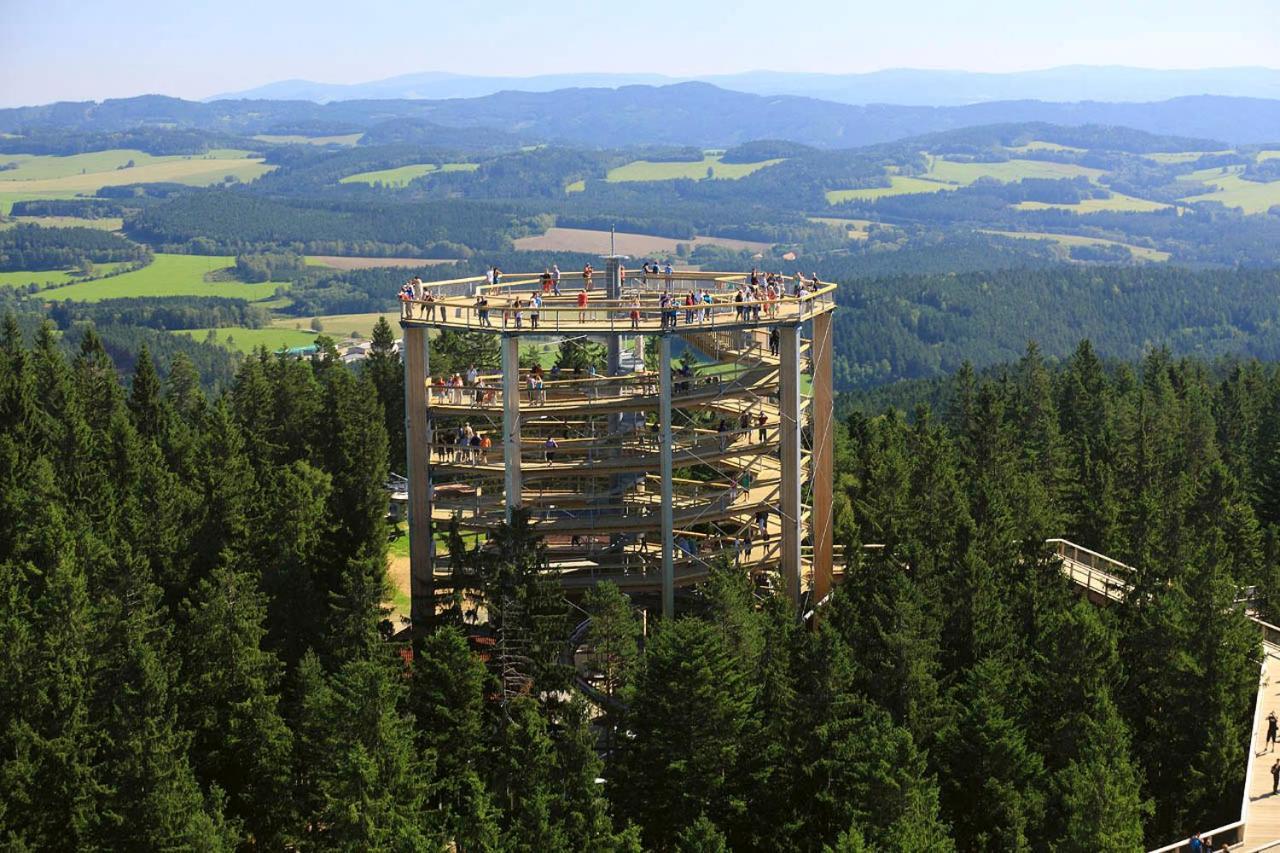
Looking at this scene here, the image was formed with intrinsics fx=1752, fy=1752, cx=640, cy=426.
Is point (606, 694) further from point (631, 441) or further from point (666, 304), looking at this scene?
point (666, 304)

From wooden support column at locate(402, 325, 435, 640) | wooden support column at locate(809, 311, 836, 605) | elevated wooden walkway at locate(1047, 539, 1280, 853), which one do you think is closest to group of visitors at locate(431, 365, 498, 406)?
wooden support column at locate(402, 325, 435, 640)

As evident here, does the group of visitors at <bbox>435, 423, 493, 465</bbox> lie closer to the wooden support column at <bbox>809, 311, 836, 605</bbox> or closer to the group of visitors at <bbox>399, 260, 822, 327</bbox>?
the group of visitors at <bbox>399, 260, 822, 327</bbox>

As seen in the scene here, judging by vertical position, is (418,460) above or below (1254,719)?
above

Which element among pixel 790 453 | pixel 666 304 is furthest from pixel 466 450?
pixel 790 453

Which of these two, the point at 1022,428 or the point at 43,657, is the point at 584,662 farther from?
the point at 1022,428

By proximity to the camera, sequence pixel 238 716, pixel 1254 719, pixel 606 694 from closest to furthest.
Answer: pixel 238 716 < pixel 1254 719 < pixel 606 694

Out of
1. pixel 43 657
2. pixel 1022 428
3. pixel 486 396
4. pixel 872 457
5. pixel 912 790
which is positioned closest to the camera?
pixel 912 790

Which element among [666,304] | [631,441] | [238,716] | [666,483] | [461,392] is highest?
[666,304]

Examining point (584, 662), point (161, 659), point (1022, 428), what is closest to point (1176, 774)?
point (584, 662)
